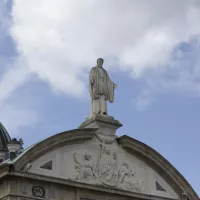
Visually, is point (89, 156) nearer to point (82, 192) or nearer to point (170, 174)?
point (82, 192)

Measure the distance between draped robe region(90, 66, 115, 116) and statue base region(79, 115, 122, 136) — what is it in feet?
1.33

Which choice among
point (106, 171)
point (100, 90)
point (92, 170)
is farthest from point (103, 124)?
point (92, 170)

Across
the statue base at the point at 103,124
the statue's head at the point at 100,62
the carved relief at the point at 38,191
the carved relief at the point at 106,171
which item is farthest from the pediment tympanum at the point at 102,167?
the statue's head at the point at 100,62

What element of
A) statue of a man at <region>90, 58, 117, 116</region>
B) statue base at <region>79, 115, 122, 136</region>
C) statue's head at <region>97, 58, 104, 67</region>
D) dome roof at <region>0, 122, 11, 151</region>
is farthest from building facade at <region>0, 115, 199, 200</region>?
dome roof at <region>0, 122, 11, 151</region>

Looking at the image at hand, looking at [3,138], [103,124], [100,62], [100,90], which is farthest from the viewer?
[3,138]

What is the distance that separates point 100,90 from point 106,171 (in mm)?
3866

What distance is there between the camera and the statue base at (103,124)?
109 feet

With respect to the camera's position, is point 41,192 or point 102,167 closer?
point 41,192

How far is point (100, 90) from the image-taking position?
33.8 m

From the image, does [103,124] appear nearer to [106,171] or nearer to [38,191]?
[106,171]

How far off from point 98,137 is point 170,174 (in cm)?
435

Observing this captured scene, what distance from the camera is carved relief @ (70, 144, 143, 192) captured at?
105ft

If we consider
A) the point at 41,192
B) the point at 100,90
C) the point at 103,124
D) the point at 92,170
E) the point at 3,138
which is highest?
the point at 3,138

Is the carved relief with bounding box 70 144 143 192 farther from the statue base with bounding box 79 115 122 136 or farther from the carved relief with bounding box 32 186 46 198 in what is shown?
the carved relief with bounding box 32 186 46 198
